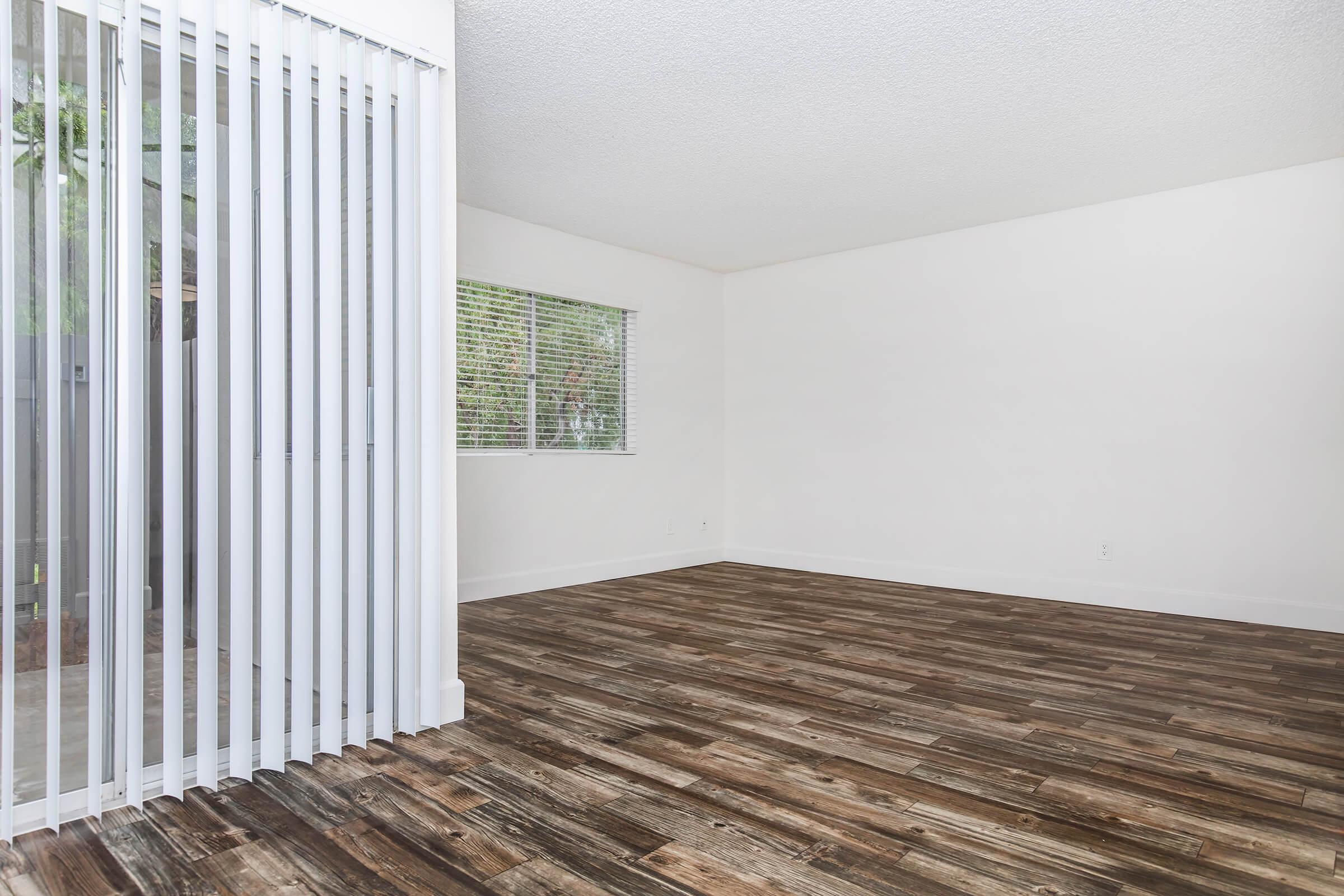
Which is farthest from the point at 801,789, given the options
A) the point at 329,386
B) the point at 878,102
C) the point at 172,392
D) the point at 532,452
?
the point at 532,452

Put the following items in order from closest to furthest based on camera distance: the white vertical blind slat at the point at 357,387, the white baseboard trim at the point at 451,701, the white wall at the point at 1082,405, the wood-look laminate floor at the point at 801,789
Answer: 1. the wood-look laminate floor at the point at 801,789
2. the white vertical blind slat at the point at 357,387
3. the white baseboard trim at the point at 451,701
4. the white wall at the point at 1082,405

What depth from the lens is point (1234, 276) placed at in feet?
15.7

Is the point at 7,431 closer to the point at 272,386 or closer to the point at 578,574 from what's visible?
the point at 272,386

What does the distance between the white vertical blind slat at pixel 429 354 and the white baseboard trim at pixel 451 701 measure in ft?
0.15

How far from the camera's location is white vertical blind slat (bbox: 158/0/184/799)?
87.4 inches

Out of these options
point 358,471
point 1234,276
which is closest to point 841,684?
point 358,471

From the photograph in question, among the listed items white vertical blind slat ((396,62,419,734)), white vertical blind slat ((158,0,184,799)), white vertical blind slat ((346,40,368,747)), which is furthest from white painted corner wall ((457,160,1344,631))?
white vertical blind slat ((158,0,184,799))

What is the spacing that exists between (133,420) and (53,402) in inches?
7.0

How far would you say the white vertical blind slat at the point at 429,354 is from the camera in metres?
2.84

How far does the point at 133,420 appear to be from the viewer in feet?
7.14

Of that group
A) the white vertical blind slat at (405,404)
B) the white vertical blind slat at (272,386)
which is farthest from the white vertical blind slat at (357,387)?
the white vertical blind slat at (272,386)

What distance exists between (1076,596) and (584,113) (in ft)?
14.1

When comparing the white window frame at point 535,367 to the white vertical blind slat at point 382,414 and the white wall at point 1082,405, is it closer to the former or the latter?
the white wall at point 1082,405

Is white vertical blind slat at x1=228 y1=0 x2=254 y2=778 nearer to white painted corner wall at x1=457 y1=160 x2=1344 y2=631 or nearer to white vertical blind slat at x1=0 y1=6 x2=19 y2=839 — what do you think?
white vertical blind slat at x1=0 y1=6 x2=19 y2=839
